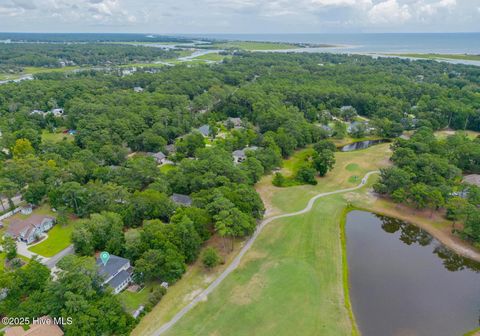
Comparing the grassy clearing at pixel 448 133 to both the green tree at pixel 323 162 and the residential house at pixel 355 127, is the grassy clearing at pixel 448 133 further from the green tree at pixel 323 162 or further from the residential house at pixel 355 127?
the green tree at pixel 323 162

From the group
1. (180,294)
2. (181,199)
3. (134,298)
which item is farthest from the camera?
(181,199)

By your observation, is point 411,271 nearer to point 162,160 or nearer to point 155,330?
point 155,330

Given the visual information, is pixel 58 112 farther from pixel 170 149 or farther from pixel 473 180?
pixel 473 180

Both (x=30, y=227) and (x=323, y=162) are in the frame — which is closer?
(x=30, y=227)

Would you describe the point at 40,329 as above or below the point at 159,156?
below

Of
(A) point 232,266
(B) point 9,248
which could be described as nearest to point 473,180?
(A) point 232,266

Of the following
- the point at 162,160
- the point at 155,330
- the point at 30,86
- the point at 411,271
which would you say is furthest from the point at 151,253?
the point at 30,86

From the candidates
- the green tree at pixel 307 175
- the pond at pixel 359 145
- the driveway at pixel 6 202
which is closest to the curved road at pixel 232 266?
the green tree at pixel 307 175
